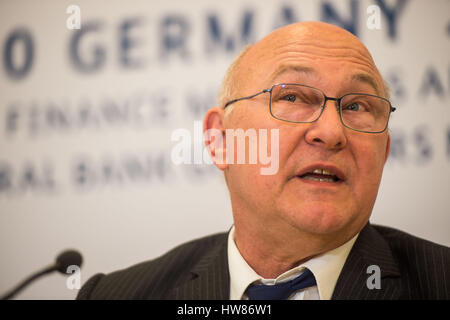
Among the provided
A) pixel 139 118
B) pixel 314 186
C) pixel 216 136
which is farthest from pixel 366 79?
pixel 139 118

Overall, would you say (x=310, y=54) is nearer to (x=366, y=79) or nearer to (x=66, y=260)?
(x=366, y=79)

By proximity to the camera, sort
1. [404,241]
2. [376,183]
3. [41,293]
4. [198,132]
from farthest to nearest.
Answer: [198,132], [41,293], [404,241], [376,183]

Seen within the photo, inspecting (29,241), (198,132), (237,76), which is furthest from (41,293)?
(237,76)

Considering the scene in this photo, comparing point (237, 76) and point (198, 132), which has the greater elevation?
point (237, 76)

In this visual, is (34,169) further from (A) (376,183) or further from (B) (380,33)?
(B) (380,33)

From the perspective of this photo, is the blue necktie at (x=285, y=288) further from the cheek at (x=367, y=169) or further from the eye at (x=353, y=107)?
the eye at (x=353, y=107)

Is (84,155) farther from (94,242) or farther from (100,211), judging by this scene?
(94,242)

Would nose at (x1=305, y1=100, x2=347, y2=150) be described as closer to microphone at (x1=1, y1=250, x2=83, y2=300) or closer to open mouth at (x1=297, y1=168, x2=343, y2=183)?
open mouth at (x1=297, y1=168, x2=343, y2=183)

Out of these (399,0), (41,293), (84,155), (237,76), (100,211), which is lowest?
(41,293)

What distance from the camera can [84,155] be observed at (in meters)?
1.50

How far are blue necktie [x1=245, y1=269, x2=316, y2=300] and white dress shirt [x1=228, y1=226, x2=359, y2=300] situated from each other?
0.6 inches
